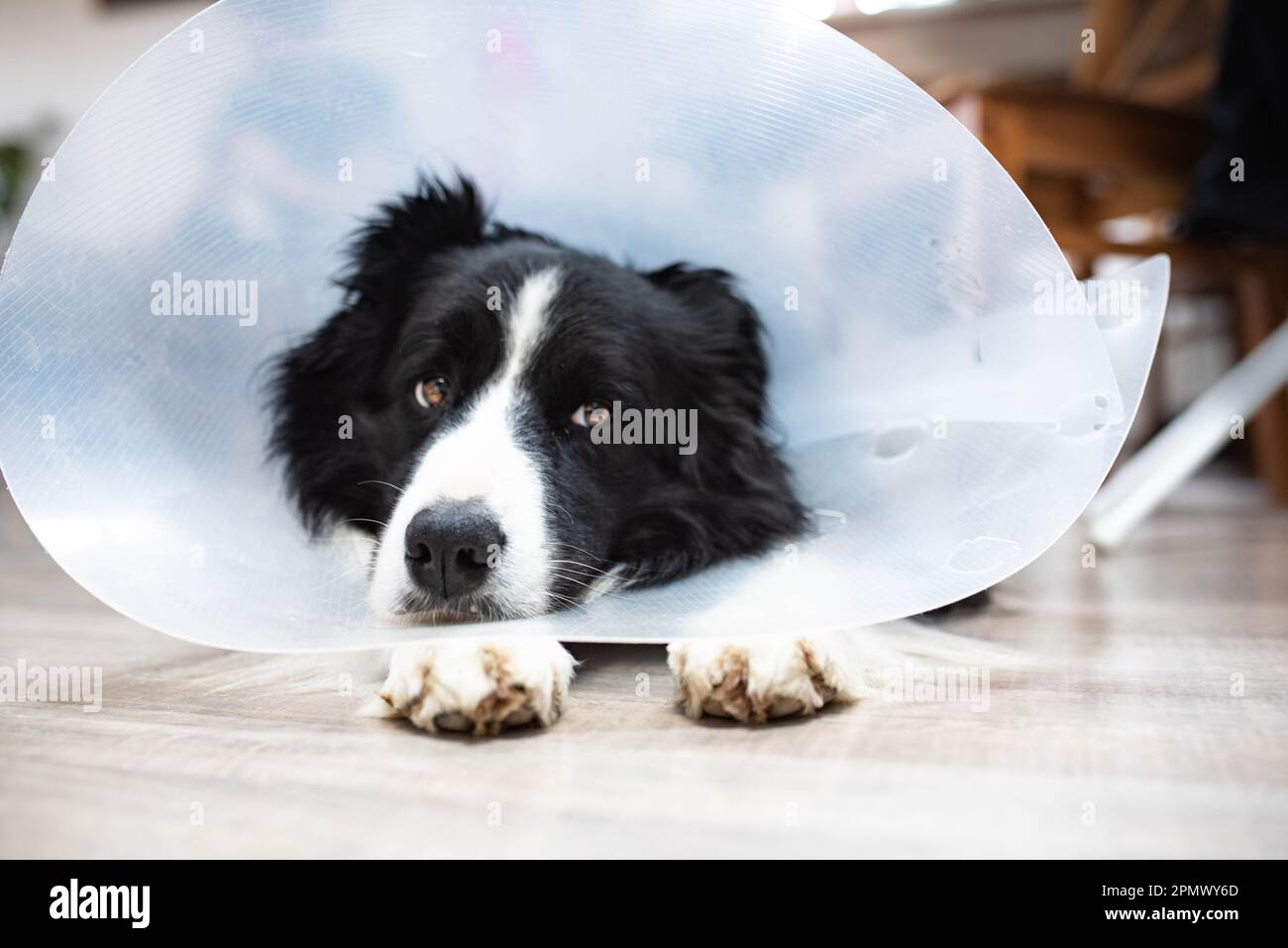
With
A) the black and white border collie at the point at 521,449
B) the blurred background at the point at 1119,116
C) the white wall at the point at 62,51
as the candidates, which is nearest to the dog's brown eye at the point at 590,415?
the black and white border collie at the point at 521,449

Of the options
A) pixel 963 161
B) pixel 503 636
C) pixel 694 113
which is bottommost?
pixel 503 636

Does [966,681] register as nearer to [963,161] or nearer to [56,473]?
[963,161]

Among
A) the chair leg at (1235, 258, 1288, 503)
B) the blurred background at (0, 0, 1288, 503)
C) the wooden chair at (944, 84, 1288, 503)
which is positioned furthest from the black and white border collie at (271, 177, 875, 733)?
the chair leg at (1235, 258, 1288, 503)

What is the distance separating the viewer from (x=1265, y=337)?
404 centimetres

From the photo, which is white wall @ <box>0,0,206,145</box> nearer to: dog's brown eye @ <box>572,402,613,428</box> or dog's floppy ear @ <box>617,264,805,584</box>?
dog's floppy ear @ <box>617,264,805,584</box>

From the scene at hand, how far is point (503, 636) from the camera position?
1.15 m

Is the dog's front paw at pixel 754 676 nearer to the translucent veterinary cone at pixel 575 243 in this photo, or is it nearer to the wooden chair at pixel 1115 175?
the translucent veterinary cone at pixel 575 243

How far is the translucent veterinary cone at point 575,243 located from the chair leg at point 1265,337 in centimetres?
287

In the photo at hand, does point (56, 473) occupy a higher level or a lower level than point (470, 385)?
lower

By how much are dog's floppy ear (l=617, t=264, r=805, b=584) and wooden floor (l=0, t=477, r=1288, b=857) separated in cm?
18

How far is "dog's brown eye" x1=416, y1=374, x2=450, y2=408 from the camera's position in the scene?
1546 millimetres

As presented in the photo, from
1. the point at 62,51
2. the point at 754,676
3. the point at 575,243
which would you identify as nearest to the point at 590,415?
the point at 575,243

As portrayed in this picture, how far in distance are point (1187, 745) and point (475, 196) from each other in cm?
129
